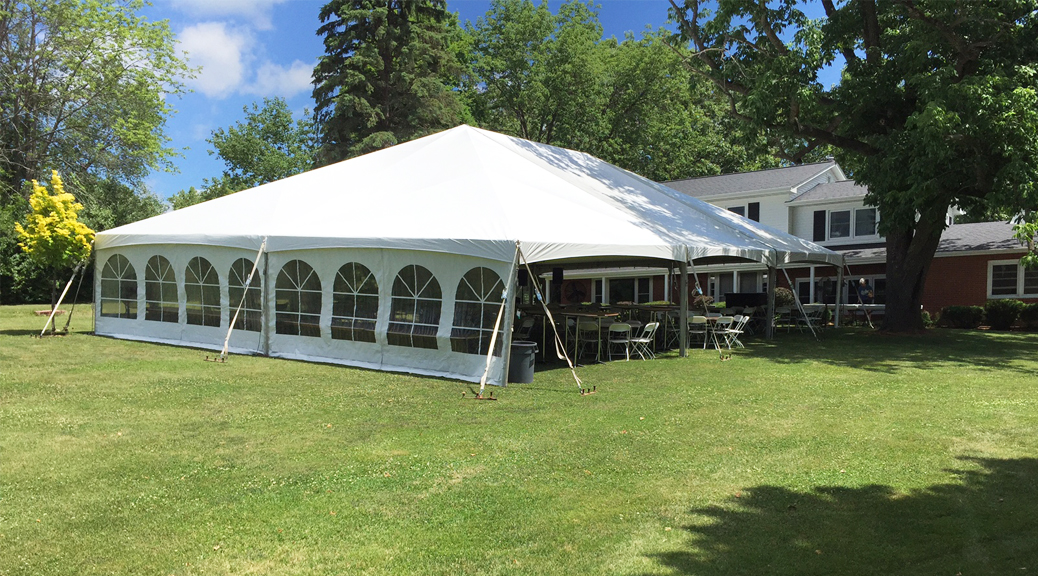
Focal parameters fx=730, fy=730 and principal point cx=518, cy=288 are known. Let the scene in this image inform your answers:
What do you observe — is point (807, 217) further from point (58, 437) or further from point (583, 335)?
point (58, 437)

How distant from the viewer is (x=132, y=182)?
32125 mm

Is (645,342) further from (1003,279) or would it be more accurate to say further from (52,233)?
(1003,279)

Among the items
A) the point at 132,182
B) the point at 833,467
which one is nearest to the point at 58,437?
the point at 833,467

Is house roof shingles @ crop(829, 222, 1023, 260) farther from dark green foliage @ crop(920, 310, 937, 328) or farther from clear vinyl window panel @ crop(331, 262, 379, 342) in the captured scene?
clear vinyl window panel @ crop(331, 262, 379, 342)

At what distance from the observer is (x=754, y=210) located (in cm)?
2812

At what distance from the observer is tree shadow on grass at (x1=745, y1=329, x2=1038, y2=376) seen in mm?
12141

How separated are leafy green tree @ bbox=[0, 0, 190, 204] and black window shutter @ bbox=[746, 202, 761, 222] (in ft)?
82.8

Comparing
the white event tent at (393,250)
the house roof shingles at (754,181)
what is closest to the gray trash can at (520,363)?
the white event tent at (393,250)

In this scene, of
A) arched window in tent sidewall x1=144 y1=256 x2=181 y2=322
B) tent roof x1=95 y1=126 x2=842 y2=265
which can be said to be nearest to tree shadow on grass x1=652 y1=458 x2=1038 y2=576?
tent roof x1=95 y1=126 x2=842 y2=265

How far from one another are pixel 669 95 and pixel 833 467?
101 ft

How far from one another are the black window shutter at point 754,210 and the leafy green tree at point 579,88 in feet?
18.9

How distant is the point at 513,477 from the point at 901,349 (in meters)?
11.7

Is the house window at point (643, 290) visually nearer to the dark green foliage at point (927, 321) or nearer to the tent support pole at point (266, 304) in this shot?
the dark green foliage at point (927, 321)

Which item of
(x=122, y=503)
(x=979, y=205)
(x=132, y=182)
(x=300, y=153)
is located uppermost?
(x=300, y=153)
